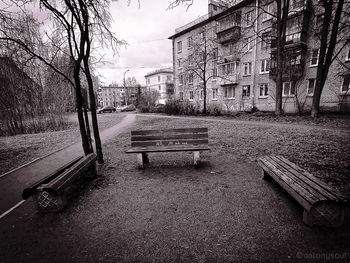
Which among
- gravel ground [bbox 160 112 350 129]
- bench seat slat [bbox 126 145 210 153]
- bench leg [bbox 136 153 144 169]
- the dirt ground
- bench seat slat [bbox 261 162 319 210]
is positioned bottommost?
the dirt ground

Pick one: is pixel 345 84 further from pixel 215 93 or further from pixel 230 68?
pixel 215 93

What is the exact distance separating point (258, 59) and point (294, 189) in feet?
71.5

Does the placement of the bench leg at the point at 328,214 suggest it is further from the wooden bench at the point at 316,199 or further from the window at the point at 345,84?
the window at the point at 345,84

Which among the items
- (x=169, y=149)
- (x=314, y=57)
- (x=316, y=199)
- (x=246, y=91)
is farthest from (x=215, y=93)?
(x=316, y=199)

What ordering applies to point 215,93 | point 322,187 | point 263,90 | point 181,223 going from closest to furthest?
point 322,187, point 181,223, point 263,90, point 215,93

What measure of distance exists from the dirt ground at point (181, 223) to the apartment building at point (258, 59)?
1242cm

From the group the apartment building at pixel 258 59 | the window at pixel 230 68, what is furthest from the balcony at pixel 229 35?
the window at pixel 230 68

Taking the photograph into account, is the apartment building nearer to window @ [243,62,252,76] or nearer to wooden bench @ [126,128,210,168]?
window @ [243,62,252,76]

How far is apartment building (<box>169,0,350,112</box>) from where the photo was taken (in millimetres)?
15766

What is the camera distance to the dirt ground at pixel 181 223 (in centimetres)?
219

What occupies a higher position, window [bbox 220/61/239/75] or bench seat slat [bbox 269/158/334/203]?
window [bbox 220/61/239/75]

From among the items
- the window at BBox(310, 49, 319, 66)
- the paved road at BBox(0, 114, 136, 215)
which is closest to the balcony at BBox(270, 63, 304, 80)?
the window at BBox(310, 49, 319, 66)

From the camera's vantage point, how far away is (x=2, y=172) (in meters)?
5.23

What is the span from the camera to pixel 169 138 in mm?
4996
